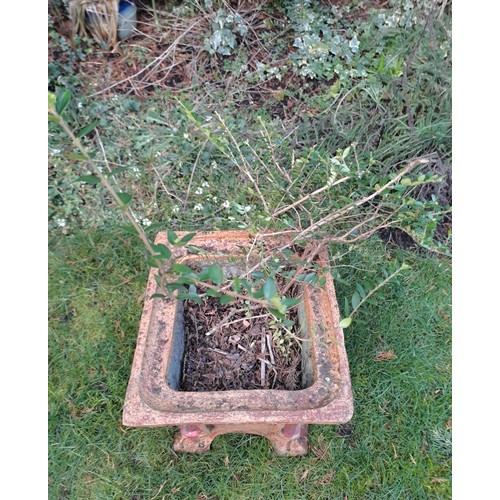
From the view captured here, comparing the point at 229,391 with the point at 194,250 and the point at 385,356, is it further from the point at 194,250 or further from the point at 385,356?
the point at 385,356

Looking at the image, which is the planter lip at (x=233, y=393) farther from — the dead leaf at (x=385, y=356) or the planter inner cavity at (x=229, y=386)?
the dead leaf at (x=385, y=356)

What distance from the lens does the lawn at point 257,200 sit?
1.78 m

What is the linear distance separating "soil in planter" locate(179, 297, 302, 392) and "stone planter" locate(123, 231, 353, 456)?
7cm

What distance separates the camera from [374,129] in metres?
2.42

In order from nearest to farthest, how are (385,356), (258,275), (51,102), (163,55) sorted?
(51,102) < (258,275) < (385,356) < (163,55)

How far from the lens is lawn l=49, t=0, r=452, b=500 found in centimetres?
178

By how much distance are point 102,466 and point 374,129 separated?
7.20 feet

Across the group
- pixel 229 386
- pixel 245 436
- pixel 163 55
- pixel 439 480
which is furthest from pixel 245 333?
pixel 163 55

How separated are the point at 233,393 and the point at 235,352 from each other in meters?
0.39

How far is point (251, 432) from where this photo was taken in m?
1.71

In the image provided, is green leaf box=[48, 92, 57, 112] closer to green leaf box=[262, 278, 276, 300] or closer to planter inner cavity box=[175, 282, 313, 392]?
green leaf box=[262, 278, 276, 300]

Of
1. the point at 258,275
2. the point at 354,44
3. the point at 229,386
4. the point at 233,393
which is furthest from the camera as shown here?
the point at 354,44

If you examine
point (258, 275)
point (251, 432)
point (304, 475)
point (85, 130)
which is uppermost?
point (85, 130)

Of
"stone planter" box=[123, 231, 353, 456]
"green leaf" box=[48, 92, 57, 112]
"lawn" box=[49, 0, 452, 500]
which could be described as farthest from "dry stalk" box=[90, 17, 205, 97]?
"green leaf" box=[48, 92, 57, 112]
